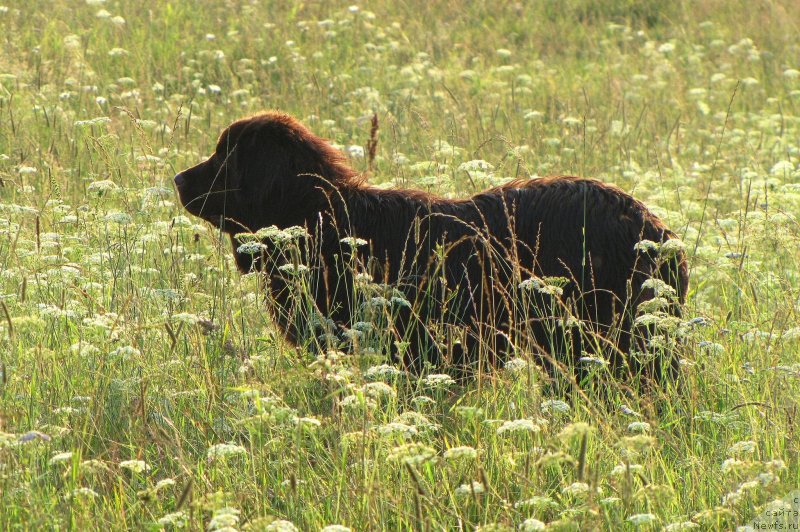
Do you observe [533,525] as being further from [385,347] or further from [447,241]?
[447,241]

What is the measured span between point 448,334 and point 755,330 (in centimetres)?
118

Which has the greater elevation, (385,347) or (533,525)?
(533,525)

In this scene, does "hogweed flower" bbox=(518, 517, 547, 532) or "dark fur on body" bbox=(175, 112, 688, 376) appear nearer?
"hogweed flower" bbox=(518, 517, 547, 532)

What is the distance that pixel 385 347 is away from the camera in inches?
160

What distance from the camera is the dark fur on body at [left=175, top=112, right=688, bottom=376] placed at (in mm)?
4203

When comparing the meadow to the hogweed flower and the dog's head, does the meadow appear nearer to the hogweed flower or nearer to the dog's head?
the hogweed flower

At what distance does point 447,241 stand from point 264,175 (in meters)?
0.88

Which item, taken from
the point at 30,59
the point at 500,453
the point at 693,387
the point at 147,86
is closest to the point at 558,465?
the point at 500,453

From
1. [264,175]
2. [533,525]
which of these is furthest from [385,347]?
[533,525]

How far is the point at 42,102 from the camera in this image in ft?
26.0

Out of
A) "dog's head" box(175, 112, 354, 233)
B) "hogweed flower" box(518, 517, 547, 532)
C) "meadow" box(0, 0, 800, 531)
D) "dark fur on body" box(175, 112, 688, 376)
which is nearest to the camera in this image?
"hogweed flower" box(518, 517, 547, 532)

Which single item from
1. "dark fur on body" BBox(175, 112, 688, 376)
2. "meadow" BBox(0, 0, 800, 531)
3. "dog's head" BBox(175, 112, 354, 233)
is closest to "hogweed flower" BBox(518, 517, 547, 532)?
"meadow" BBox(0, 0, 800, 531)

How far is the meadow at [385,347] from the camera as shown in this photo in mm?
3047

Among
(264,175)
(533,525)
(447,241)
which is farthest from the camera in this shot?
(264,175)
